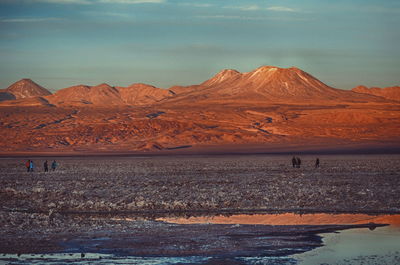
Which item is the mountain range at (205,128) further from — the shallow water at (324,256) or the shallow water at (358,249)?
the shallow water at (324,256)

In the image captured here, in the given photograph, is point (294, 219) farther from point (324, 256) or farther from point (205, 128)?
point (205, 128)

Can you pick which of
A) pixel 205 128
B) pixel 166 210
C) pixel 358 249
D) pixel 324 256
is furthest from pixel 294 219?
pixel 205 128

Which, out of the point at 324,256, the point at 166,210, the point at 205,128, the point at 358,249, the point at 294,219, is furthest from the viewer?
the point at 205,128

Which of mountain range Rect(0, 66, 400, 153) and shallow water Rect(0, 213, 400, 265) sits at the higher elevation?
mountain range Rect(0, 66, 400, 153)

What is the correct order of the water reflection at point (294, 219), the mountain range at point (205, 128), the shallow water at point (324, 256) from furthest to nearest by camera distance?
the mountain range at point (205, 128), the water reflection at point (294, 219), the shallow water at point (324, 256)

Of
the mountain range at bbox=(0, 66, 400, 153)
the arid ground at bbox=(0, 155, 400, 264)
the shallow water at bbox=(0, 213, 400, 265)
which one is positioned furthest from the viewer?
the mountain range at bbox=(0, 66, 400, 153)

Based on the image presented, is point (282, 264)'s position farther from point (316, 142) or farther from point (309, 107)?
point (309, 107)

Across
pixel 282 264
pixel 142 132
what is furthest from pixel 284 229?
pixel 142 132

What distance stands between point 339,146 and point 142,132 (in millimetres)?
56528

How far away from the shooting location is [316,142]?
133 m

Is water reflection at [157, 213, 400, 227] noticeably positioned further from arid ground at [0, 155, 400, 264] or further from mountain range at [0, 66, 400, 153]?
mountain range at [0, 66, 400, 153]

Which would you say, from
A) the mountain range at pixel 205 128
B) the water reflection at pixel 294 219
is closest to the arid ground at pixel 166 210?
the water reflection at pixel 294 219

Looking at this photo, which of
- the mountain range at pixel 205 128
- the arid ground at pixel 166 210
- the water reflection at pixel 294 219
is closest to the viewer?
the arid ground at pixel 166 210

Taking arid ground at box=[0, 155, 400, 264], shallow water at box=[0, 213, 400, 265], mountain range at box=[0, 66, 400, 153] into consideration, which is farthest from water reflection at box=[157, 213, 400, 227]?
mountain range at box=[0, 66, 400, 153]
